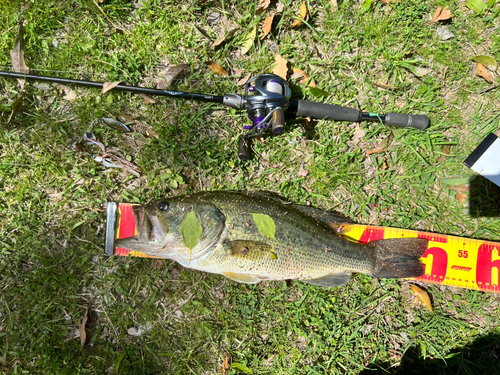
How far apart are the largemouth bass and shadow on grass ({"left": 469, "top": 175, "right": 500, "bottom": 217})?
95 centimetres

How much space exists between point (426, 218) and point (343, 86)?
6.12ft

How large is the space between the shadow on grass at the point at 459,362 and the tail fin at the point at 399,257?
1027mm

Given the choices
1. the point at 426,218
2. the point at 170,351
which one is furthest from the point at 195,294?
the point at 426,218

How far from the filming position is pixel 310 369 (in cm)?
346

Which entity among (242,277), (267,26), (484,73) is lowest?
(242,277)

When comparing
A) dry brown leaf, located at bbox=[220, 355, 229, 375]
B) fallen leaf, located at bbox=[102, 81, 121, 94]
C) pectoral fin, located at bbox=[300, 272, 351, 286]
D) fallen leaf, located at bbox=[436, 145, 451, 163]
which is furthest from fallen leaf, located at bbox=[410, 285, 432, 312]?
fallen leaf, located at bbox=[102, 81, 121, 94]

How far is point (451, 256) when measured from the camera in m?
3.49

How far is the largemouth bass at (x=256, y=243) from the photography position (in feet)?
9.20

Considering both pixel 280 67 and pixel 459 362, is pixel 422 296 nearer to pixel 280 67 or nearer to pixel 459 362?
pixel 459 362

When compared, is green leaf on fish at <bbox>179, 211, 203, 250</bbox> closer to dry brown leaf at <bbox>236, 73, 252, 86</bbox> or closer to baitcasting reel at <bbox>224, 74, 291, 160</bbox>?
baitcasting reel at <bbox>224, 74, 291, 160</bbox>

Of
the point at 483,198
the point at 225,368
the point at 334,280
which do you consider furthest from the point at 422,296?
the point at 225,368

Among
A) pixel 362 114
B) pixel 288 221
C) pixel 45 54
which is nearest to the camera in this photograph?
pixel 288 221

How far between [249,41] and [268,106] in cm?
119

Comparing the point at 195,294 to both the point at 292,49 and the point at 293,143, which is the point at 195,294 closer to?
the point at 293,143
